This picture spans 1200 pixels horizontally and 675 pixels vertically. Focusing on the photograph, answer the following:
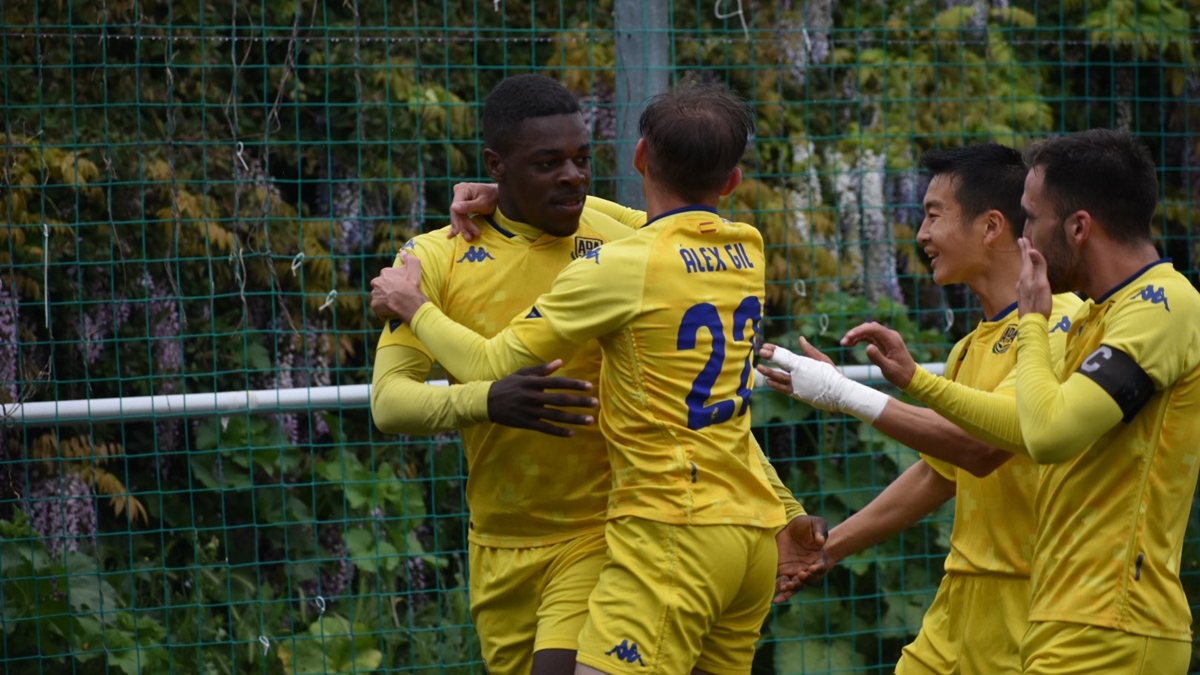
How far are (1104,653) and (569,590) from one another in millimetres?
1337

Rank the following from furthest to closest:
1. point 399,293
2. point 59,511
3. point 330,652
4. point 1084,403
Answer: point 59,511 < point 330,652 < point 399,293 < point 1084,403

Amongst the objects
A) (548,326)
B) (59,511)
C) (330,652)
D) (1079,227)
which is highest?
(1079,227)

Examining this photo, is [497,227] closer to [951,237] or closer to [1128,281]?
[951,237]

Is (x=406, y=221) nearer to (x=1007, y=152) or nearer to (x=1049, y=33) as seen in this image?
(x=1007, y=152)

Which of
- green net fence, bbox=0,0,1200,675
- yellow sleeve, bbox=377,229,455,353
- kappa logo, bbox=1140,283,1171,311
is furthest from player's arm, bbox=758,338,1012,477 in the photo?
green net fence, bbox=0,0,1200,675

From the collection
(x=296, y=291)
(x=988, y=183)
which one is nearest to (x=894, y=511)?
(x=988, y=183)

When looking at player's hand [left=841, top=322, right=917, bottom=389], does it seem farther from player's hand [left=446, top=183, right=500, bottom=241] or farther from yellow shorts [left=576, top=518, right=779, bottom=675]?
player's hand [left=446, top=183, right=500, bottom=241]

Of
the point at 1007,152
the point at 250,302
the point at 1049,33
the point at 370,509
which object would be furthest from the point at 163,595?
the point at 1049,33

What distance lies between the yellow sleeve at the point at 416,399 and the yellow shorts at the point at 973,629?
5.23 feet

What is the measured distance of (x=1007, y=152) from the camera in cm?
428

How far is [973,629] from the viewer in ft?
13.3

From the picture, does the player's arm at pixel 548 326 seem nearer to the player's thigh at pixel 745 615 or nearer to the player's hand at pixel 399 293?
the player's hand at pixel 399 293

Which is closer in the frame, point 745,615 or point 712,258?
point 712,258

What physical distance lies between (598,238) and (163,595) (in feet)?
10.3
